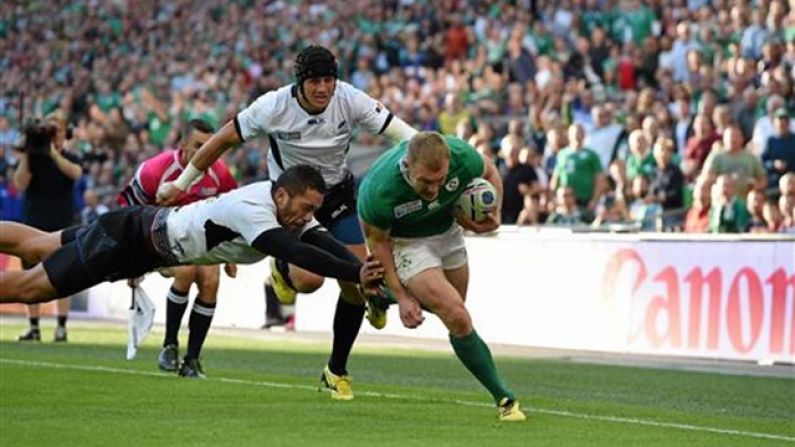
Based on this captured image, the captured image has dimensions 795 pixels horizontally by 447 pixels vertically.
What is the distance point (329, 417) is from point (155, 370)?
15.3ft

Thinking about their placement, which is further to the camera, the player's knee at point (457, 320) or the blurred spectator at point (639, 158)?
the blurred spectator at point (639, 158)

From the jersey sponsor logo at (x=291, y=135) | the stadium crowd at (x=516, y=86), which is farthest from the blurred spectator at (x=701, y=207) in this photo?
the jersey sponsor logo at (x=291, y=135)

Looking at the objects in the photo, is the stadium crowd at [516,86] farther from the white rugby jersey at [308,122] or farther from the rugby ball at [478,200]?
the rugby ball at [478,200]

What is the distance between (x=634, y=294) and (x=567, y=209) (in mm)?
2600

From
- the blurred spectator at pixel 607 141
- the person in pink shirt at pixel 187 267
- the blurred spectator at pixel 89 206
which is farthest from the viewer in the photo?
the blurred spectator at pixel 89 206

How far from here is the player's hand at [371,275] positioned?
41.4ft

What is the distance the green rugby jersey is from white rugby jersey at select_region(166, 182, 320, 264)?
0.65 metres

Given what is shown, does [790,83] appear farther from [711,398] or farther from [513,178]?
[711,398]

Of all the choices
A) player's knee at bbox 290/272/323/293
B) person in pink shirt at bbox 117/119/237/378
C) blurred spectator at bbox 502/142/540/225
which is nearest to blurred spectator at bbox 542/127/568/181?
blurred spectator at bbox 502/142/540/225

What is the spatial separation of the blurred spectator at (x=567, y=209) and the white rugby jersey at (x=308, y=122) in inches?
348

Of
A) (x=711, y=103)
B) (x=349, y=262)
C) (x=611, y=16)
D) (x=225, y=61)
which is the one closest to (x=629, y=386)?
(x=349, y=262)

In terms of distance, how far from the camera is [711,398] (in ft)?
53.0

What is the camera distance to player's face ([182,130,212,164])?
55.8ft

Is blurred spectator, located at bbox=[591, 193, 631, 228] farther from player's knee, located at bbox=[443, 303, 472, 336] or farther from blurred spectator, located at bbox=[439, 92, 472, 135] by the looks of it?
player's knee, located at bbox=[443, 303, 472, 336]
